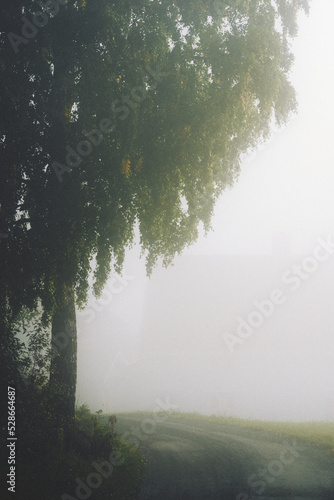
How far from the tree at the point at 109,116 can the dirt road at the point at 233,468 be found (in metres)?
3.42

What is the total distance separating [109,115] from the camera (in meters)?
10.5

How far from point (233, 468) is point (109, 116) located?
9.07 m

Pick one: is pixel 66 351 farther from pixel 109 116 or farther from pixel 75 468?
pixel 109 116

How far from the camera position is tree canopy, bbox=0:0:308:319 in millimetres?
10398

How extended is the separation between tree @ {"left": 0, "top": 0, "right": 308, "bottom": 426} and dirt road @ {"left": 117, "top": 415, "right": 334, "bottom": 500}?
342cm

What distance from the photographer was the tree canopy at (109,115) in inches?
409

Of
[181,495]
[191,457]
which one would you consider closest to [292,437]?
Answer: [191,457]

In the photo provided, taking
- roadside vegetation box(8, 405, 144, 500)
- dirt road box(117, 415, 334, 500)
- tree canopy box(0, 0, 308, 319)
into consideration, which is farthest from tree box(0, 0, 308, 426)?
dirt road box(117, 415, 334, 500)

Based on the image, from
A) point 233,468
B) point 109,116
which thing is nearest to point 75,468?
point 233,468

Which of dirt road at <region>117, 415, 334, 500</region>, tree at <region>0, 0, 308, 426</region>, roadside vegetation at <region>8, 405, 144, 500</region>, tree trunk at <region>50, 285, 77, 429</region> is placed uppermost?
tree at <region>0, 0, 308, 426</region>

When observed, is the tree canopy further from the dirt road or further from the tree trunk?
the dirt road

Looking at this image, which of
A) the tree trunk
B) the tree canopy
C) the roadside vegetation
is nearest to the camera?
the roadside vegetation

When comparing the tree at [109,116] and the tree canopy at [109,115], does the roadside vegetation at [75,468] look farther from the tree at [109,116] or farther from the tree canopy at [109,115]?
the tree canopy at [109,115]

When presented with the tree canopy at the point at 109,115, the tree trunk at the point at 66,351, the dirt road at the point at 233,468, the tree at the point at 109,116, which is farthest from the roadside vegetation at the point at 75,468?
the tree canopy at the point at 109,115
